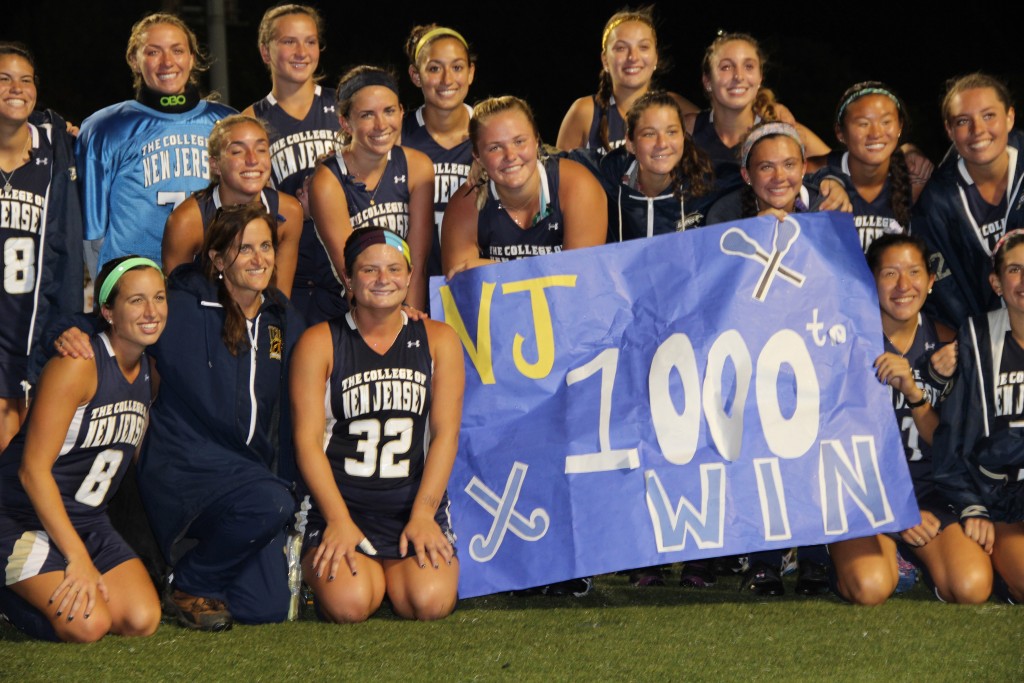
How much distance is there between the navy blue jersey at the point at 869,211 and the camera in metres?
5.76

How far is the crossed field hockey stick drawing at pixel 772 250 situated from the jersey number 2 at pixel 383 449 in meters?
1.37

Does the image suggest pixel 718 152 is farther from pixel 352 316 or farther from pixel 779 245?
pixel 352 316

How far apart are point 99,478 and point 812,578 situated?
2675 millimetres

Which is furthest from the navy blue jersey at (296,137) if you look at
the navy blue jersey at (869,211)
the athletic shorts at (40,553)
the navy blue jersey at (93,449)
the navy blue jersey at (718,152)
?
the navy blue jersey at (869,211)

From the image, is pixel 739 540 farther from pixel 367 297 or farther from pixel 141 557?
pixel 141 557

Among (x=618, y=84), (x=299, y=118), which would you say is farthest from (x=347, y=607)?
(x=618, y=84)

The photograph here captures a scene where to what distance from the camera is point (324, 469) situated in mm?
4953

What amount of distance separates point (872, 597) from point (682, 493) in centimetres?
80

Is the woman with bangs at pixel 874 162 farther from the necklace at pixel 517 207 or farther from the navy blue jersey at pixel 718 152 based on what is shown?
the necklace at pixel 517 207

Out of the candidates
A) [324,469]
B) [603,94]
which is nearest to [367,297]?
[324,469]

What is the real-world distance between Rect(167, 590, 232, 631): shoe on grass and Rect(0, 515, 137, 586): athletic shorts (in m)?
0.24

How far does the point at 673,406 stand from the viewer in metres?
5.05

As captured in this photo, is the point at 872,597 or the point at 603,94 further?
the point at 603,94

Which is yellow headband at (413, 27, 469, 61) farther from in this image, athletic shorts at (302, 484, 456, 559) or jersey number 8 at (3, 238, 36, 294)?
athletic shorts at (302, 484, 456, 559)
